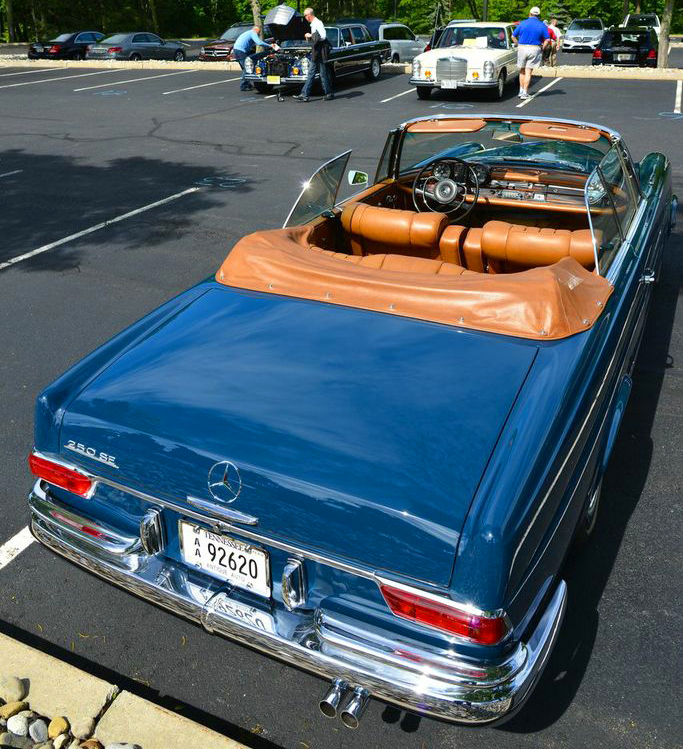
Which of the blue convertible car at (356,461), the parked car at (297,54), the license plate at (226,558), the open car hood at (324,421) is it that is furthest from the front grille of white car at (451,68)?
the license plate at (226,558)

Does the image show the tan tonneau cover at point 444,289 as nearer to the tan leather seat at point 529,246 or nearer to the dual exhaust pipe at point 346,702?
the tan leather seat at point 529,246

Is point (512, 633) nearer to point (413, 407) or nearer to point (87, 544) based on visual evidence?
point (413, 407)

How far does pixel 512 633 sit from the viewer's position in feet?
7.39

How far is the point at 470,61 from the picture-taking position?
51.6 ft

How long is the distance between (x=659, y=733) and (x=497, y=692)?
824 mm

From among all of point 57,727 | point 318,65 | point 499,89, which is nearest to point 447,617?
point 57,727

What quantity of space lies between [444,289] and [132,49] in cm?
2791

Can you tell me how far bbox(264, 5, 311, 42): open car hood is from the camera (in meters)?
17.9

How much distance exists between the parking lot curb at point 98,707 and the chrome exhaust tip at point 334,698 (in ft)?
1.40

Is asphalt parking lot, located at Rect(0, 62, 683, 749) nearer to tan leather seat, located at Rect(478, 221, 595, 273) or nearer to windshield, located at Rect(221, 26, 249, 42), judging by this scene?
tan leather seat, located at Rect(478, 221, 595, 273)

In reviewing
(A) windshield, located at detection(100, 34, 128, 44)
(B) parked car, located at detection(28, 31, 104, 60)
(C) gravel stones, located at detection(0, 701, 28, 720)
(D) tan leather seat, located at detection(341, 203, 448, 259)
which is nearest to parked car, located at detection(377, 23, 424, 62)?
(A) windshield, located at detection(100, 34, 128, 44)

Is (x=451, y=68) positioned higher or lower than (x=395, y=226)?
higher

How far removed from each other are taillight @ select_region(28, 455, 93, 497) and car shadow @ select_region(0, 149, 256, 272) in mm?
4640

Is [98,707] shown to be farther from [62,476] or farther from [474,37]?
[474,37]
